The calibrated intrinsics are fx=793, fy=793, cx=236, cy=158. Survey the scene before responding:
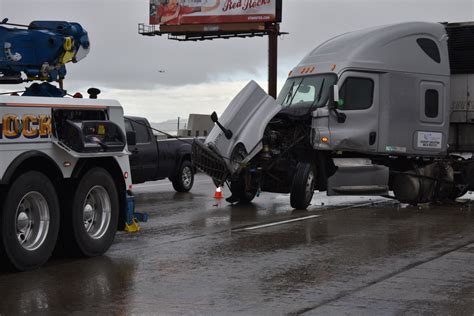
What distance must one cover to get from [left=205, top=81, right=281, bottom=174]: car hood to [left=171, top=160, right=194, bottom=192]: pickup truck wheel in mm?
3857

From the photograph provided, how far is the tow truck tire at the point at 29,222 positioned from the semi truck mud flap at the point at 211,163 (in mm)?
6416

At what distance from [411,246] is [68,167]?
475 centimetres

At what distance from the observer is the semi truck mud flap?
49.1 ft

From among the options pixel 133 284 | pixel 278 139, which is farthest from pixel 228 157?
pixel 133 284

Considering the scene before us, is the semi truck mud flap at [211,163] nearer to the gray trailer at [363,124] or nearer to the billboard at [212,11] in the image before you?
the gray trailer at [363,124]

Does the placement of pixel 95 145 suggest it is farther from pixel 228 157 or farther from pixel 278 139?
pixel 278 139

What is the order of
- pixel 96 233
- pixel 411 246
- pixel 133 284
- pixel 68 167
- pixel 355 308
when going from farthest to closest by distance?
pixel 411 246, pixel 96 233, pixel 68 167, pixel 133 284, pixel 355 308

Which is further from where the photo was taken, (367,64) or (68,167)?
(367,64)

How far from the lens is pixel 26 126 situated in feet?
27.0

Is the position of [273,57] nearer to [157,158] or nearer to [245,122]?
[157,158]

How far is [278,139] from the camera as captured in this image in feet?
51.5

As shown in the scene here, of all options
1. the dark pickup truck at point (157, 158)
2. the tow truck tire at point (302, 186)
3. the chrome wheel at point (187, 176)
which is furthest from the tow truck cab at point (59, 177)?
the chrome wheel at point (187, 176)

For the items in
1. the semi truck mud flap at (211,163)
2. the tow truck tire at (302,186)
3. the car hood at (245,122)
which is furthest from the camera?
the tow truck tire at (302,186)

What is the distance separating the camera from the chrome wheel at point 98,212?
9492mm
